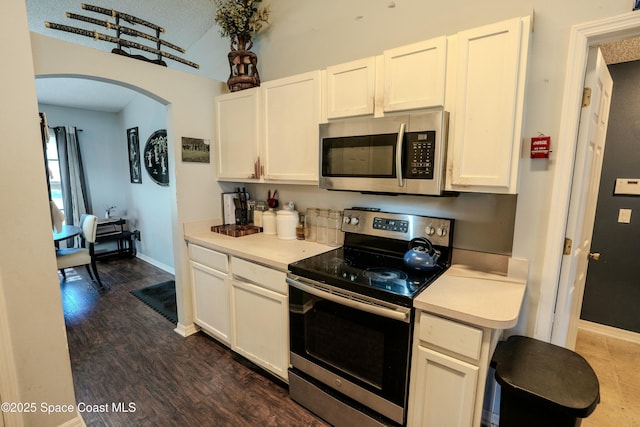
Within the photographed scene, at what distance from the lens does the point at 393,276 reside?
157cm

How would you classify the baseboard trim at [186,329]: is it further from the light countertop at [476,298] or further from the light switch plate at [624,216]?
the light switch plate at [624,216]

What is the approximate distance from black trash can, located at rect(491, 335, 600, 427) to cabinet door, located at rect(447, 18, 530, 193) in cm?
75

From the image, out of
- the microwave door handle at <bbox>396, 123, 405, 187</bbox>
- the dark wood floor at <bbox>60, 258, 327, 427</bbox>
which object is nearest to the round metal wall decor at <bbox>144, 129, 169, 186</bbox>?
the dark wood floor at <bbox>60, 258, 327, 427</bbox>

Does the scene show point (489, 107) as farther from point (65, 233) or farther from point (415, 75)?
point (65, 233)

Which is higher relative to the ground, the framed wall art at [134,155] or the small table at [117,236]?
the framed wall art at [134,155]

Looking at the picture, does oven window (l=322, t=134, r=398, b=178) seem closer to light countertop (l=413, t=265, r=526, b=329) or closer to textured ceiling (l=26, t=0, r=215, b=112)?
light countertop (l=413, t=265, r=526, b=329)

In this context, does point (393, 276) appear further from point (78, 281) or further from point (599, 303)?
point (78, 281)

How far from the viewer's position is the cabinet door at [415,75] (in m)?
1.48

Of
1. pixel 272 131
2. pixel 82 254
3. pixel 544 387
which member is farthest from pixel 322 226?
pixel 82 254

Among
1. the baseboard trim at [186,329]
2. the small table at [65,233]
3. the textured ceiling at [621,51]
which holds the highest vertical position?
the textured ceiling at [621,51]

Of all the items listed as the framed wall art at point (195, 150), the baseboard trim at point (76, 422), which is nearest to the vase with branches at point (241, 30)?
the framed wall art at point (195, 150)

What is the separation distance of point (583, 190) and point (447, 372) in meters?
1.15

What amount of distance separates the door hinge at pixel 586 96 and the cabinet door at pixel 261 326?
1.85 meters

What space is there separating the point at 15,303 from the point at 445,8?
2765 mm
